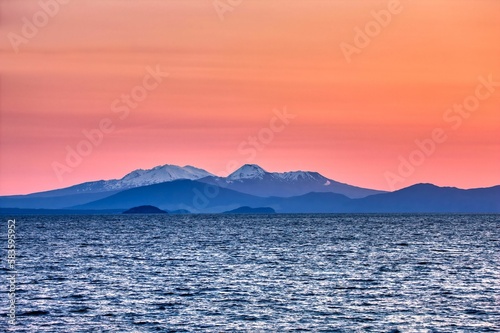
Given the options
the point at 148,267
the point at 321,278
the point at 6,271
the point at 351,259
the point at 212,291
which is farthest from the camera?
the point at 351,259

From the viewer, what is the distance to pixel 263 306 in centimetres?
5925

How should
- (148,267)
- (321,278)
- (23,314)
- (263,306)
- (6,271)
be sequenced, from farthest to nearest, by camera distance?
(148,267) < (6,271) < (321,278) < (263,306) < (23,314)

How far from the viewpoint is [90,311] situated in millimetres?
57125

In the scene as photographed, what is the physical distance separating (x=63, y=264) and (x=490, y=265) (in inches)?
1902

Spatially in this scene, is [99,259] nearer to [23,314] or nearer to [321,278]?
[321,278]

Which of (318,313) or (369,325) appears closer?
(369,325)

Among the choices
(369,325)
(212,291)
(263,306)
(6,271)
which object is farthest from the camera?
(6,271)

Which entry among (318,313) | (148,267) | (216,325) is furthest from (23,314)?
(148,267)

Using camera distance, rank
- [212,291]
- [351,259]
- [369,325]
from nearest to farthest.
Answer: [369,325]
[212,291]
[351,259]

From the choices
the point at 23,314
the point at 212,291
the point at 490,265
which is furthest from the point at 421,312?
the point at 490,265

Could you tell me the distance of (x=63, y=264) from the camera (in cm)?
9438

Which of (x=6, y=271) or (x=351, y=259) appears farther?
(x=351, y=259)

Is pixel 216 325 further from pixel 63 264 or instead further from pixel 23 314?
pixel 63 264

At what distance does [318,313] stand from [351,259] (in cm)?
4456
